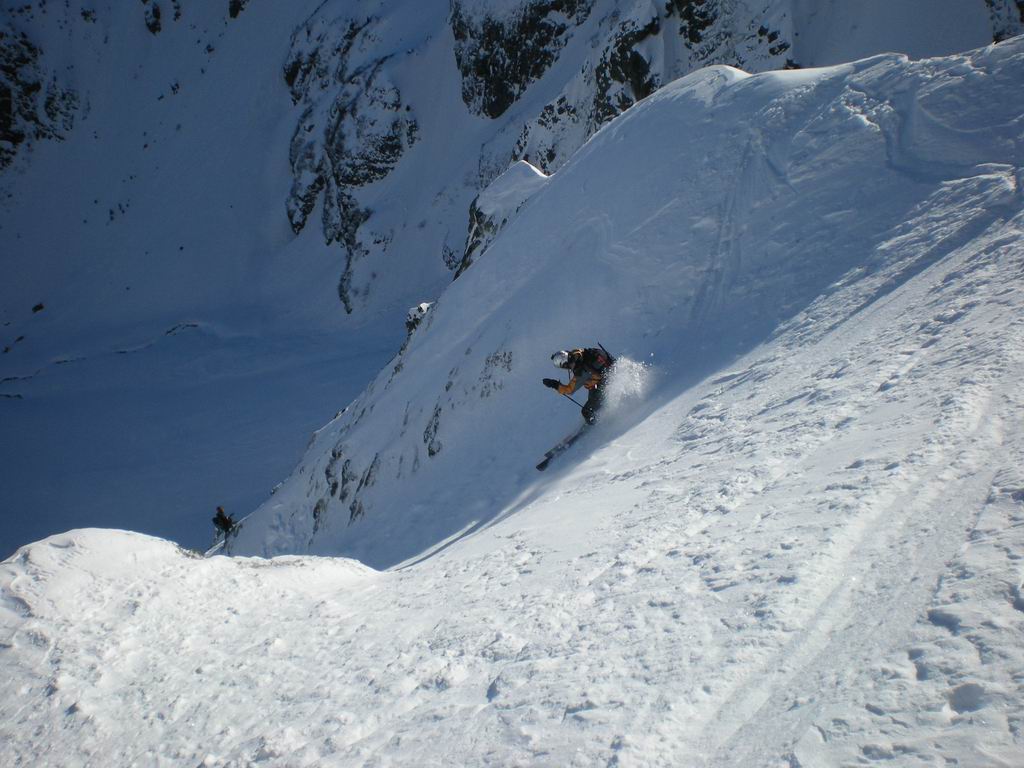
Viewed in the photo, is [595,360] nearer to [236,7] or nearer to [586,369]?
[586,369]

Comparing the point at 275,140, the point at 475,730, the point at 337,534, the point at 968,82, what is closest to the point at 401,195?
the point at 275,140

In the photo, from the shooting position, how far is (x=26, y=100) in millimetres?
51188

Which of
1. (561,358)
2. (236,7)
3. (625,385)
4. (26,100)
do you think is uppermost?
(26,100)

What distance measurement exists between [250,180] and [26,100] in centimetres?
2004

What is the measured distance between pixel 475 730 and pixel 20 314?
50722 mm

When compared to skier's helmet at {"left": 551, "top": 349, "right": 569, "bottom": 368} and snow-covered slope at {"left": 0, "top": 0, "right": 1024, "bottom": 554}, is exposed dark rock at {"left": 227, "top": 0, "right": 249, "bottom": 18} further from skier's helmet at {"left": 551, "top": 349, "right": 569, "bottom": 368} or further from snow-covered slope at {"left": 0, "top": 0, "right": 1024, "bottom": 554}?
skier's helmet at {"left": 551, "top": 349, "right": 569, "bottom": 368}

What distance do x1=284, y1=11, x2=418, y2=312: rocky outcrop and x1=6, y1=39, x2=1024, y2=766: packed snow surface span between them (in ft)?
92.2

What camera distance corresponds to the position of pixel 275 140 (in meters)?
47.1

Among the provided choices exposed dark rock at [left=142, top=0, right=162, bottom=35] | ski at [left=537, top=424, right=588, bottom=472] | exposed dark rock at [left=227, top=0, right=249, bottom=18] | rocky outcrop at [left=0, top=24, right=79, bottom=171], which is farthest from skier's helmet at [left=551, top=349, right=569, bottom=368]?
exposed dark rock at [left=142, top=0, right=162, bottom=35]

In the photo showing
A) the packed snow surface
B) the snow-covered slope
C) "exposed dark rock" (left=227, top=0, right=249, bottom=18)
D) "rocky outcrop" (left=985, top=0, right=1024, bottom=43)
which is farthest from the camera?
"exposed dark rock" (left=227, top=0, right=249, bottom=18)

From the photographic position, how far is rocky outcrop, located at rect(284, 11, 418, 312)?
38.9 meters

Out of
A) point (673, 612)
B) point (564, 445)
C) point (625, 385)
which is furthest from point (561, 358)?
point (673, 612)

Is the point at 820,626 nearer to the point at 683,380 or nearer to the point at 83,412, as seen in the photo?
the point at 683,380

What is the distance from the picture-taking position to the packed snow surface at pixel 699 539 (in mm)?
3068
